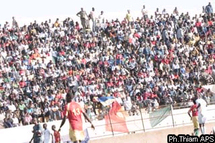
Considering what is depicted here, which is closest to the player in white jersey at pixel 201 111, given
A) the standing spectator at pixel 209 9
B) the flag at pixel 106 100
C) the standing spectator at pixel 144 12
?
the flag at pixel 106 100

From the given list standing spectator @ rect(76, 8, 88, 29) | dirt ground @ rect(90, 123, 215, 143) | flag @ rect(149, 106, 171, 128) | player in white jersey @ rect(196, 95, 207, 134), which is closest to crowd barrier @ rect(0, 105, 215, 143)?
flag @ rect(149, 106, 171, 128)

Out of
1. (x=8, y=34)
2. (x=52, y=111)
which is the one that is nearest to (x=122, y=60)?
(x=8, y=34)

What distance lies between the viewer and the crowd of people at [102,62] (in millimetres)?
31391

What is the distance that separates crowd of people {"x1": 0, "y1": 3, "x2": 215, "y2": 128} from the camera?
1236 inches

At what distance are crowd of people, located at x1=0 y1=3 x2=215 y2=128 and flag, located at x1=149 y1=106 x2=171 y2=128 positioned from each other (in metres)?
3.24

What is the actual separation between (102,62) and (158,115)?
11.0 meters

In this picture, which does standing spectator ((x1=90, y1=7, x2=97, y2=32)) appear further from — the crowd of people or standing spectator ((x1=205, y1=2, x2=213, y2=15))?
standing spectator ((x1=205, y1=2, x2=213, y2=15))

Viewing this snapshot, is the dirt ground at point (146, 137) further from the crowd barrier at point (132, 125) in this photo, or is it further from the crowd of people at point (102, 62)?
the crowd of people at point (102, 62)

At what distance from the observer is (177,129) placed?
24.9 m

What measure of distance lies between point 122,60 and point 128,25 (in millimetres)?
5362

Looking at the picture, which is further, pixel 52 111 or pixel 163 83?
pixel 163 83

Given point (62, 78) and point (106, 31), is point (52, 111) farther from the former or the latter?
point (106, 31)

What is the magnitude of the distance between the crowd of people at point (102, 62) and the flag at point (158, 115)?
3235mm

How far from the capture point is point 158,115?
83.1 feet
